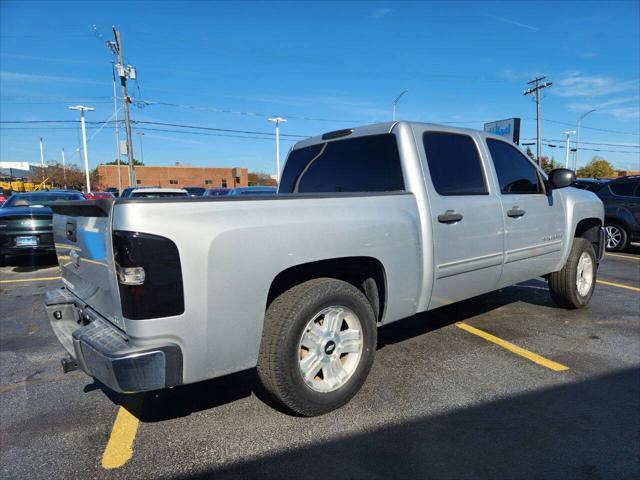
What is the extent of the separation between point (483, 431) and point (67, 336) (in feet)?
8.71

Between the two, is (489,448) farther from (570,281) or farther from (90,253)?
(570,281)

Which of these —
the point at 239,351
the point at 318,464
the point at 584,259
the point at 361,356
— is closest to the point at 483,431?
the point at 361,356

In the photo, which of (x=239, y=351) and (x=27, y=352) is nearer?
(x=239, y=351)

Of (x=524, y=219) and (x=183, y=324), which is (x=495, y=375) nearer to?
(x=524, y=219)

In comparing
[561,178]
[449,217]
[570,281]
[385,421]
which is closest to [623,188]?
[570,281]

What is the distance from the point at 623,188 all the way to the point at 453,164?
939cm

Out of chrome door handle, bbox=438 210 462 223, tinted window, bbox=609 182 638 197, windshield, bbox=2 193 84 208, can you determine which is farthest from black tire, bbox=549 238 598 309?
windshield, bbox=2 193 84 208

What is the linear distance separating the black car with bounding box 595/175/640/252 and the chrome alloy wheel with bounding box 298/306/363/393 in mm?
10178

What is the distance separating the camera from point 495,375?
3355 millimetres

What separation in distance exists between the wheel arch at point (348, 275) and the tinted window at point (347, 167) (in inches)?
27.2

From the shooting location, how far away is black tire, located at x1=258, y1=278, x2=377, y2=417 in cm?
243

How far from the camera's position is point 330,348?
272cm

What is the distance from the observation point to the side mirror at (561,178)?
4.25 m

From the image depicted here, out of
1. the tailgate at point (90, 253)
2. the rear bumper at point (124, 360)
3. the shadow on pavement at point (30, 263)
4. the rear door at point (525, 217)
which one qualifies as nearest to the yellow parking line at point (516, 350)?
the rear door at point (525, 217)
